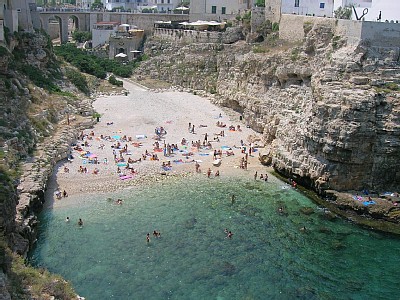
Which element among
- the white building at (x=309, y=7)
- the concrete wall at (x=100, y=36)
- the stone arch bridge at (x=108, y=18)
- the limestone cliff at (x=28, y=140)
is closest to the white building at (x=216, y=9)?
the stone arch bridge at (x=108, y=18)

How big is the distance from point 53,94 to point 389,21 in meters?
→ 23.6

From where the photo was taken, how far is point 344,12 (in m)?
31.2

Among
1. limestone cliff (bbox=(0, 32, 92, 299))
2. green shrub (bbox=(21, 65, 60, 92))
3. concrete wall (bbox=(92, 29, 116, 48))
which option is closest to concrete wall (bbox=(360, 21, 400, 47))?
limestone cliff (bbox=(0, 32, 92, 299))

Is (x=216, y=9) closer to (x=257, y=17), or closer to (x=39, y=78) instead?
(x=257, y=17)

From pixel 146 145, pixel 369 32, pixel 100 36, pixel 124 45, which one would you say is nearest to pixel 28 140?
pixel 146 145

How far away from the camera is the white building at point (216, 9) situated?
50219 millimetres

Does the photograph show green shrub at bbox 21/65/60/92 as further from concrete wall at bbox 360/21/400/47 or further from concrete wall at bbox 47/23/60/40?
concrete wall at bbox 47/23/60/40

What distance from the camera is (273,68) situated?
32.4m

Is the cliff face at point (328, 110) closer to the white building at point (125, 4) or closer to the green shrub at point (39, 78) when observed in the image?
the green shrub at point (39, 78)

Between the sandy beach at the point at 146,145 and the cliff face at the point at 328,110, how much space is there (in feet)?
8.80

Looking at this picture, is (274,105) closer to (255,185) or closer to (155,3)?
(255,185)

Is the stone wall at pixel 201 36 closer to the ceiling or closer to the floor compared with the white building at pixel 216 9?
closer to the floor

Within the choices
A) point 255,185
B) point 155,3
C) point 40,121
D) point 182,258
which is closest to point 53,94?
point 40,121

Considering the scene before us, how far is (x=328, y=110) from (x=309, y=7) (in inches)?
661
